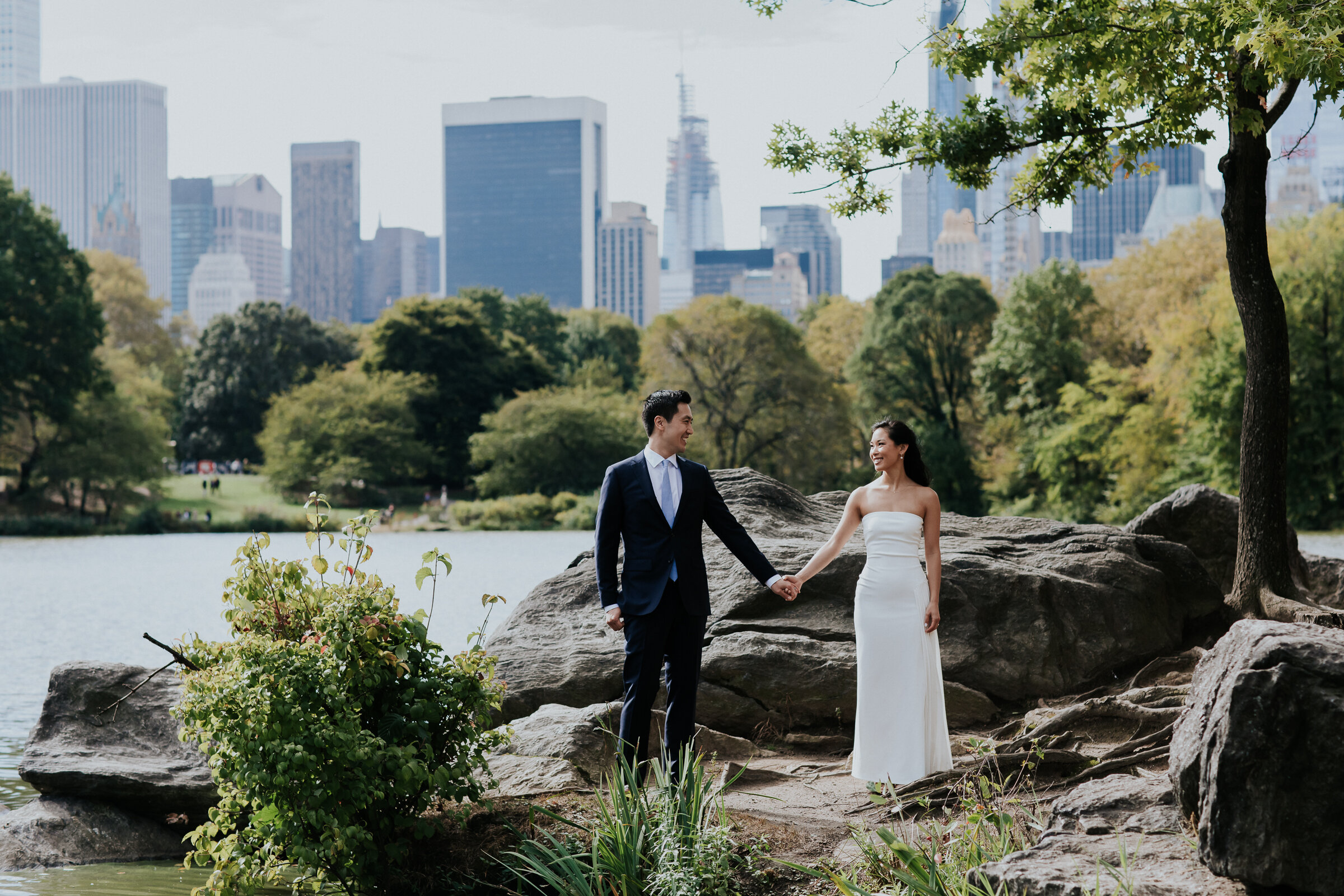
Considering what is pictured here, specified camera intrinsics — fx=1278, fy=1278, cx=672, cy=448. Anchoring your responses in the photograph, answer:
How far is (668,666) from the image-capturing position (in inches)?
226

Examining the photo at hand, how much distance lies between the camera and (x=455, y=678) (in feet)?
17.6

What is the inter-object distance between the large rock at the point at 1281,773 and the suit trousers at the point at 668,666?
2355 millimetres

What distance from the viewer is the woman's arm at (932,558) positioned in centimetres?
605

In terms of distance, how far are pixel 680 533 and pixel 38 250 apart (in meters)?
45.6

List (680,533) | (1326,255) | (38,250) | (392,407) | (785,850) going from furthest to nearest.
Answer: (392,407), (38,250), (1326,255), (680,533), (785,850)

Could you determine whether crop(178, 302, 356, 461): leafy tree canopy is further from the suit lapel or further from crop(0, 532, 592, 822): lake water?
A: the suit lapel

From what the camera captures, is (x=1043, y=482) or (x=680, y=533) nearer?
(x=680, y=533)

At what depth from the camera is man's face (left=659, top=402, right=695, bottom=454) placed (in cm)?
568

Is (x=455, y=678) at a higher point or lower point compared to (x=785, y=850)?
higher

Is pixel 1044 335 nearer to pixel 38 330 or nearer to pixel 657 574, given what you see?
pixel 38 330

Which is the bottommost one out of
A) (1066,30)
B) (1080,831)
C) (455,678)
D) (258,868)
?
(258,868)

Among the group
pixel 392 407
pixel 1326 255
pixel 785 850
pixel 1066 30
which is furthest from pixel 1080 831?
pixel 392 407

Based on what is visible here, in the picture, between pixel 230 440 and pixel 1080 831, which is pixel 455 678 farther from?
pixel 230 440

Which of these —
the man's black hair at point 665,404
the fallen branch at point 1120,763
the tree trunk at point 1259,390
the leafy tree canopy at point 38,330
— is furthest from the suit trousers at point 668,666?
the leafy tree canopy at point 38,330
